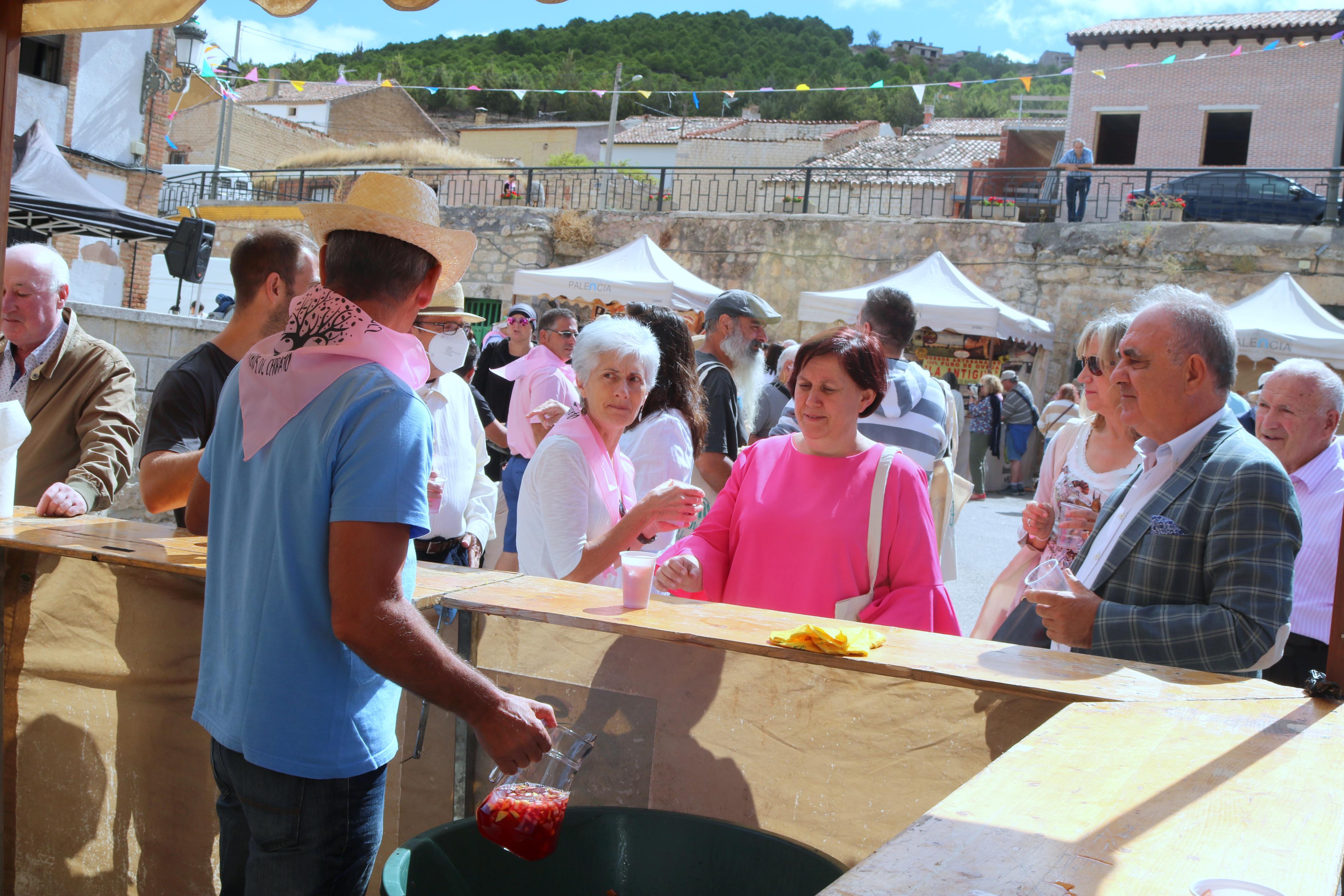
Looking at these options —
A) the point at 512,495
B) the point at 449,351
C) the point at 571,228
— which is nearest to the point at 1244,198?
the point at 571,228

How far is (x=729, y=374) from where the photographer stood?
14.3 ft

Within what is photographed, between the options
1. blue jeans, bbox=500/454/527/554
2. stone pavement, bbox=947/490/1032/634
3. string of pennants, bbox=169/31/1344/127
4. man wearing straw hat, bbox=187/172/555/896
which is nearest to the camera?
man wearing straw hat, bbox=187/172/555/896

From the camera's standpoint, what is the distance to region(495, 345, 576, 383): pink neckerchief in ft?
18.5

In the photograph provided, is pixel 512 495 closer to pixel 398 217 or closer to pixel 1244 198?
pixel 398 217

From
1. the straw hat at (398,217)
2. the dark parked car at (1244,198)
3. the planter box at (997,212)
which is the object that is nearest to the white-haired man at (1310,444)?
the straw hat at (398,217)

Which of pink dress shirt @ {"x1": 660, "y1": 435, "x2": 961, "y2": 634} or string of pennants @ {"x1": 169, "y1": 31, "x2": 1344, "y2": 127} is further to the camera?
string of pennants @ {"x1": 169, "y1": 31, "x2": 1344, "y2": 127}

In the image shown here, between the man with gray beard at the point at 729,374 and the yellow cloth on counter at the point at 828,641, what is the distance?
6.15 ft

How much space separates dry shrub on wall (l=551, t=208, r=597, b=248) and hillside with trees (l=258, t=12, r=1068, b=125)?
31789 mm

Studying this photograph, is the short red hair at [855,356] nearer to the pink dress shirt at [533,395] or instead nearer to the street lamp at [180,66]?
the pink dress shirt at [533,395]

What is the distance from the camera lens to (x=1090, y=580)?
2254 millimetres

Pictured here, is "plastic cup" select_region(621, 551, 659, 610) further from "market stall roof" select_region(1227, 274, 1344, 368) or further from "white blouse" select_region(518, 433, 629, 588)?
"market stall roof" select_region(1227, 274, 1344, 368)

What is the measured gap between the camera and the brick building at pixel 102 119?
13.2m

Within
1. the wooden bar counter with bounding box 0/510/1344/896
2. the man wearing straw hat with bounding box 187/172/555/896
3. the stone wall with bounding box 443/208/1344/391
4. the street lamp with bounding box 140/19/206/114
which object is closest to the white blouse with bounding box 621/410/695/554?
the wooden bar counter with bounding box 0/510/1344/896

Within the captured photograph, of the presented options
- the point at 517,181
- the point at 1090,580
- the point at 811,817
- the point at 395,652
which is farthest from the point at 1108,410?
the point at 517,181
